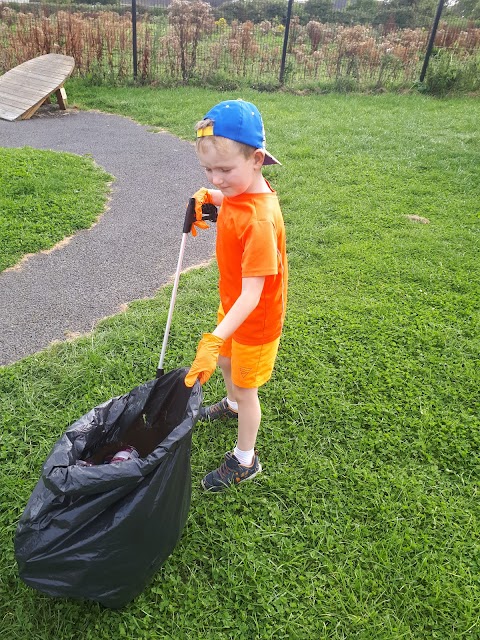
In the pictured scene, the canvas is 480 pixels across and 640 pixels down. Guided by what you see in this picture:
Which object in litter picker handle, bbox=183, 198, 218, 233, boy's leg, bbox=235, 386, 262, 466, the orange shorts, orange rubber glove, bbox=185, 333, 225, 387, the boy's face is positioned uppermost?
the boy's face

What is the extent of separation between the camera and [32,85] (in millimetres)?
8602

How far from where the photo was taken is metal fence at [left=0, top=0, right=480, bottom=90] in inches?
393

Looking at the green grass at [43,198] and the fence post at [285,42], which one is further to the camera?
the fence post at [285,42]

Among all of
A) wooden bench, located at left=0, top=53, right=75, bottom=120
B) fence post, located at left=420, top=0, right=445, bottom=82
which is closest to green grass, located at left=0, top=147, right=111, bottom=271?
wooden bench, located at left=0, top=53, right=75, bottom=120

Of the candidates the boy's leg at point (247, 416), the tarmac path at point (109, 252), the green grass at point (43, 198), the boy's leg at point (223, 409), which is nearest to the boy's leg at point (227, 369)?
the boy's leg at point (223, 409)

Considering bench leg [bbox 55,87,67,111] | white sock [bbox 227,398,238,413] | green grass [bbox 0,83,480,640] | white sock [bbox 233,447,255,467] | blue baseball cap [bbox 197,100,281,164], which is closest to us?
blue baseball cap [bbox 197,100,281,164]

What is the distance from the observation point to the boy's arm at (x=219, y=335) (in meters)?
1.64

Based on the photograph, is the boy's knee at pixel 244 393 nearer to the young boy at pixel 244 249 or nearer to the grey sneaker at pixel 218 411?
the young boy at pixel 244 249

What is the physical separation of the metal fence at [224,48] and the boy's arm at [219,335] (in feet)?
34.1

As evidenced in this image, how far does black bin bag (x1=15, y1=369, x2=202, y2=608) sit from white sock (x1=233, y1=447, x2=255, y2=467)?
1.69ft

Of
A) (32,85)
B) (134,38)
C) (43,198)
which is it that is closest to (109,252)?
(43,198)

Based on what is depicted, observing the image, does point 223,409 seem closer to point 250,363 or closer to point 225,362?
Answer: point 225,362

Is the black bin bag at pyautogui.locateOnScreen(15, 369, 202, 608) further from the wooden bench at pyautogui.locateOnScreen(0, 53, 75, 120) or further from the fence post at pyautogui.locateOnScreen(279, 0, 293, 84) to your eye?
the fence post at pyautogui.locateOnScreen(279, 0, 293, 84)

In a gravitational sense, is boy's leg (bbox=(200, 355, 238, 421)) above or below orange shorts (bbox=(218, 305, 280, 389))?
below
